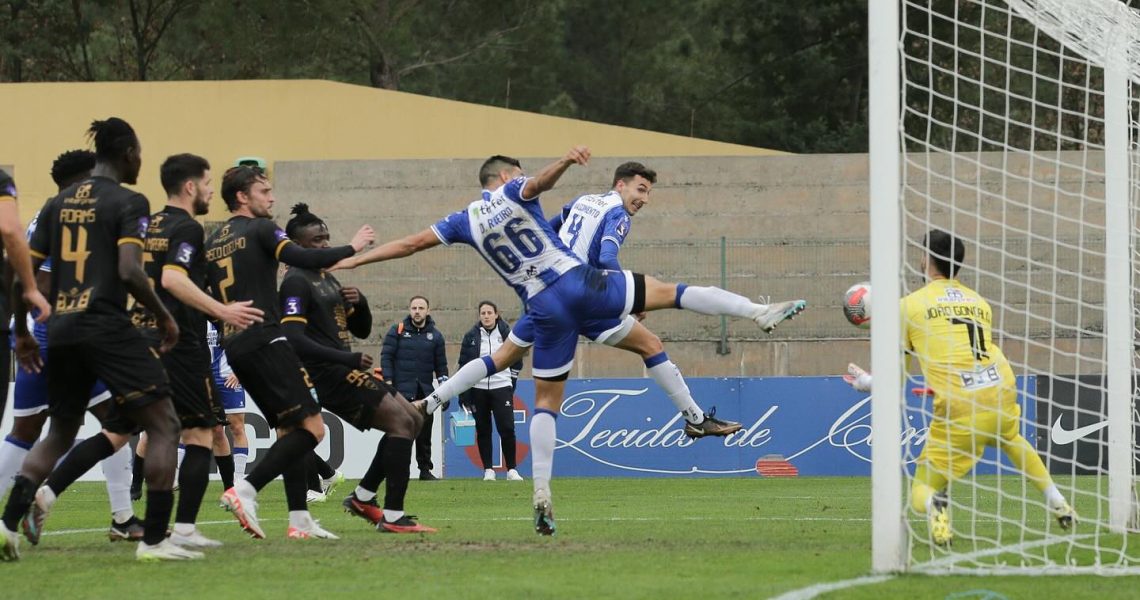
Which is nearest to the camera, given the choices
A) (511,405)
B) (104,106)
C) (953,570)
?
(953,570)

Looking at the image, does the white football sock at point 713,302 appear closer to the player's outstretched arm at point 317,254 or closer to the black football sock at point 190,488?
the player's outstretched arm at point 317,254

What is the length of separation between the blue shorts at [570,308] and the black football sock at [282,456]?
145cm

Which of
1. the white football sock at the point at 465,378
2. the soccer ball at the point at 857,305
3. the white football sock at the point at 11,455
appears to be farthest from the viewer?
the white football sock at the point at 465,378

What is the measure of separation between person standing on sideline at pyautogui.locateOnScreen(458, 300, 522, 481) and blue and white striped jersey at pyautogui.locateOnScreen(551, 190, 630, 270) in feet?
21.6

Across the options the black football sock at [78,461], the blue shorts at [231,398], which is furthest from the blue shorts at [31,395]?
the blue shorts at [231,398]

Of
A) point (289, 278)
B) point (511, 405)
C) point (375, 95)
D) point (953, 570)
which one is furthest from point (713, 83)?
point (953, 570)

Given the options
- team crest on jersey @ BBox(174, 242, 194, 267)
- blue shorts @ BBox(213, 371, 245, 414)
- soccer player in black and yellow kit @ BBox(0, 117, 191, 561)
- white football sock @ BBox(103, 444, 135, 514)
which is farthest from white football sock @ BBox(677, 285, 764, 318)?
blue shorts @ BBox(213, 371, 245, 414)

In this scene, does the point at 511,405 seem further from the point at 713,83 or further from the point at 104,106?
the point at 713,83

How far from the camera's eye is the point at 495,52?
4294 centimetres

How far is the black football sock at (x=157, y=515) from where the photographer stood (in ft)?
25.5

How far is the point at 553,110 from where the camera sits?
1724 inches

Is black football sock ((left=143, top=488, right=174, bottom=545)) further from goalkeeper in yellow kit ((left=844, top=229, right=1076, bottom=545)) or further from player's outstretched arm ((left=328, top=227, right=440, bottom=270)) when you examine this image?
goalkeeper in yellow kit ((left=844, top=229, right=1076, bottom=545))

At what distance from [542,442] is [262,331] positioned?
1.91 m

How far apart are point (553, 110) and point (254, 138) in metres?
14.1
